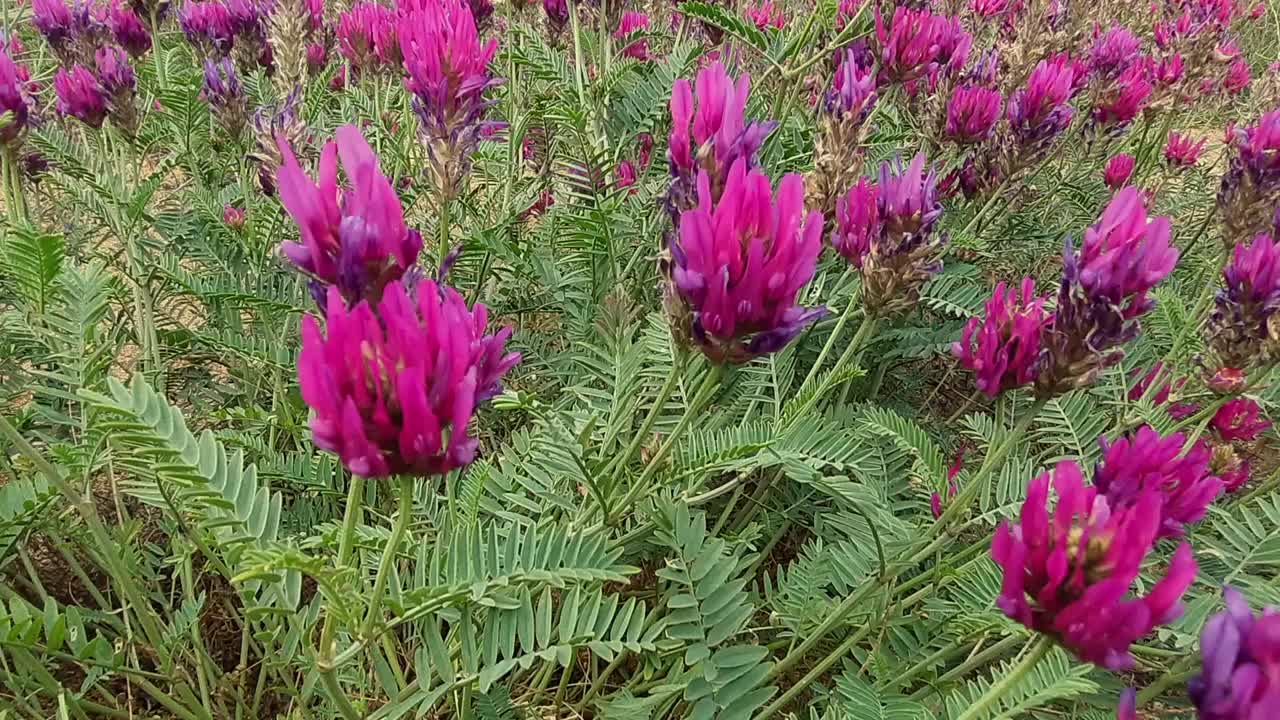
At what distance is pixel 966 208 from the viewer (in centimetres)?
300

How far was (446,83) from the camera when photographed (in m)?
1.61

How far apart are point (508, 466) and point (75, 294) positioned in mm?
837

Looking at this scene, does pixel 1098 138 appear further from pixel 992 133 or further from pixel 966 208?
pixel 992 133

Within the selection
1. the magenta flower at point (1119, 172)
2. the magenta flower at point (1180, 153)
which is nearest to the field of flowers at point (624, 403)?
the magenta flower at point (1119, 172)

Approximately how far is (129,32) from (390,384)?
2626 millimetres

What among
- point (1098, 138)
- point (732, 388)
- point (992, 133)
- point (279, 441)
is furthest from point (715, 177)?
point (1098, 138)

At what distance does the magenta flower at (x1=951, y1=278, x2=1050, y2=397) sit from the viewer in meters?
1.42

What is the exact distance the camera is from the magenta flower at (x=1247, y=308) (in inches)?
61.3

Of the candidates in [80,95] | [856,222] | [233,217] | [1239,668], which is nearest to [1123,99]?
[856,222]

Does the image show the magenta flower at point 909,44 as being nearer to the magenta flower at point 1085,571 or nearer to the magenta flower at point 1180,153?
the magenta flower at point 1085,571

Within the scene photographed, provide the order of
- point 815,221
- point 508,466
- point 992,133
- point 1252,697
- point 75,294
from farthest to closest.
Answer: point 992,133
point 508,466
point 75,294
point 815,221
point 1252,697

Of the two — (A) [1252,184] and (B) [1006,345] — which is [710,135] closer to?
(B) [1006,345]

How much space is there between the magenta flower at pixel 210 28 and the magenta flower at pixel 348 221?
194 cm

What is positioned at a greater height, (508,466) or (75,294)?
(75,294)
